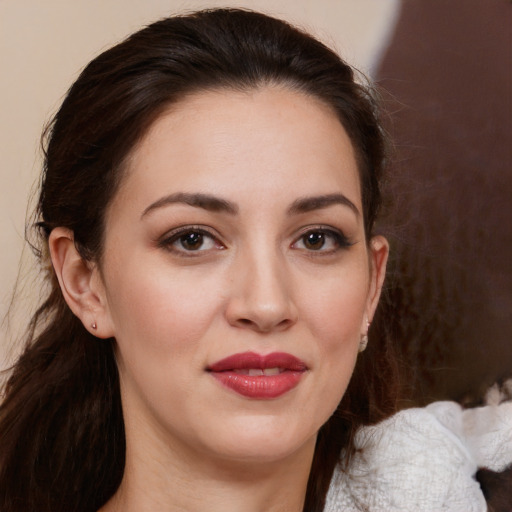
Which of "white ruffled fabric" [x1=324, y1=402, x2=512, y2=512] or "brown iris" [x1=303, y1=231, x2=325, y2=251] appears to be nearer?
"brown iris" [x1=303, y1=231, x2=325, y2=251]

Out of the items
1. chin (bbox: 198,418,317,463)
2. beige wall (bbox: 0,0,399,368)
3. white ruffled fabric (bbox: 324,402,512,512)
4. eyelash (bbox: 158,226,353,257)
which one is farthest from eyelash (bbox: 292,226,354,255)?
beige wall (bbox: 0,0,399,368)

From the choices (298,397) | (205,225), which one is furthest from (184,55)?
(298,397)

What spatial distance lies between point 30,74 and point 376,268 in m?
Answer: 0.75

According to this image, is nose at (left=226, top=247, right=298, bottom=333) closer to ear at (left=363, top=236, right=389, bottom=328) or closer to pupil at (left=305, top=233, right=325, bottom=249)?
pupil at (left=305, top=233, right=325, bottom=249)

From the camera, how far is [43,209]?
1.63 metres

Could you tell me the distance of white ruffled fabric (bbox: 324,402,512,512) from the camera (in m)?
1.74

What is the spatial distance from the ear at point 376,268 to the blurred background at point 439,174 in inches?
13.8

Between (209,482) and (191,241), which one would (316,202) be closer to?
(191,241)

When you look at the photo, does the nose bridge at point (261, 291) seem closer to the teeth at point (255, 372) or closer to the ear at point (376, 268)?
the teeth at point (255, 372)

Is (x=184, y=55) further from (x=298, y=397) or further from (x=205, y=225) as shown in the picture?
(x=298, y=397)

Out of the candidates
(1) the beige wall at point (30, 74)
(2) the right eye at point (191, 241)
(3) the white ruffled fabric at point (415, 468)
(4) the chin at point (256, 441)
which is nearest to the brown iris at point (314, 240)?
(2) the right eye at point (191, 241)

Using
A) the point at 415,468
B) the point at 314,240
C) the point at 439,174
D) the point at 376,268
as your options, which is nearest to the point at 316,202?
the point at 314,240

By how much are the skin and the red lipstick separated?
0.01 meters

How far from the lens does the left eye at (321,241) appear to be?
1.44 metres
